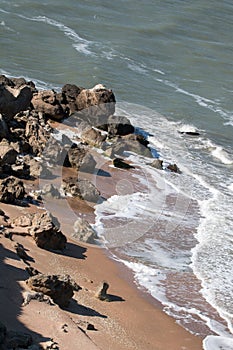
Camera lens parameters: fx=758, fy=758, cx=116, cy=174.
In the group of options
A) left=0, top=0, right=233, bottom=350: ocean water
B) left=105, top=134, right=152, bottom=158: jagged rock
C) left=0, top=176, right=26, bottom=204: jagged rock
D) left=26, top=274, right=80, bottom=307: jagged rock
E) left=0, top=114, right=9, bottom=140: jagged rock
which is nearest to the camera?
left=26, top=274, right=80, bottom=307: jagged rock

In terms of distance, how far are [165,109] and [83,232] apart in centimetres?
1880

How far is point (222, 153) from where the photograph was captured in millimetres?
32125

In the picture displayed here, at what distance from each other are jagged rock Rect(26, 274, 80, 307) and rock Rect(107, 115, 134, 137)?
16.0 meters

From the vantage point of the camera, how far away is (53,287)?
572 inches

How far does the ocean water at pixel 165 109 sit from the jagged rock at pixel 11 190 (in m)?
2.44

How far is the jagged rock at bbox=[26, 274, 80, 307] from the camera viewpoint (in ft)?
47.4

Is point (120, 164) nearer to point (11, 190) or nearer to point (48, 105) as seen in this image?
point (48, 105)

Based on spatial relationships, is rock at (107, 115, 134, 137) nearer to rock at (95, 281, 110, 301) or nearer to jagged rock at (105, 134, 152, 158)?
jagged rock at (105, 134, 152, 158)

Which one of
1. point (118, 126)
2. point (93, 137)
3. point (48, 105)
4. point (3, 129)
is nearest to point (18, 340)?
point (3, 129)

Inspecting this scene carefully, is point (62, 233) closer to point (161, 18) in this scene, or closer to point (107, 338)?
point (107, 338)

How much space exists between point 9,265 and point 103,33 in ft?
119

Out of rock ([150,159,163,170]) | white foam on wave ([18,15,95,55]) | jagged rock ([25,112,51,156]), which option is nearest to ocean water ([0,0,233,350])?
white foam on wave ([18,15,95,55])

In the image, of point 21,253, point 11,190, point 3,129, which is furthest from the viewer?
point 3,129

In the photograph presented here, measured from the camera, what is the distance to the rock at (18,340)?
11.5 meters
